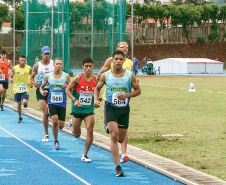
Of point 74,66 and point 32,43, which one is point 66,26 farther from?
point 74,66

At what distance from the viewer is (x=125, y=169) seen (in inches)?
306

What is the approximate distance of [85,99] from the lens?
28.5 ft

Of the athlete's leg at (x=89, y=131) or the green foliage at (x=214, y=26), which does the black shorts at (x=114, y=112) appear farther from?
the green foliage at (x=214, y=26)

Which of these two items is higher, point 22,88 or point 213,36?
point 213,36

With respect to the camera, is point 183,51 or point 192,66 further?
point 183,51

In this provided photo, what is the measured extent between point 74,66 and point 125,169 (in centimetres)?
4121

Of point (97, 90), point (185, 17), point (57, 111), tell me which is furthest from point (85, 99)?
point (185, 17)

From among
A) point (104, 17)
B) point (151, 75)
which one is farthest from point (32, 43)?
point (151, 75)

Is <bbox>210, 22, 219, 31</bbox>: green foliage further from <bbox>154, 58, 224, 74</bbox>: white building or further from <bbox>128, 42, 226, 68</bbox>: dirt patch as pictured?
<bbox>154, 58, 224, 74</bbox>: white building

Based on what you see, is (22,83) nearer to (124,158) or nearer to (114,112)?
(124,158)

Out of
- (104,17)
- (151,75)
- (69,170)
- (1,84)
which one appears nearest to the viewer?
(69,170)

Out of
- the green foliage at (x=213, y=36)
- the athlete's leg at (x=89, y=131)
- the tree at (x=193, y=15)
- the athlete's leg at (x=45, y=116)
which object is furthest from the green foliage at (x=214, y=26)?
the athlete's leg at (x=89, y=131)

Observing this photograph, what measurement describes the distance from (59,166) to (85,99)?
52.2 inches

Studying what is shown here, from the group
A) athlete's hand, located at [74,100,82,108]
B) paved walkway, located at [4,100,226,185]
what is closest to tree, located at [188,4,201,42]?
paved walkway, located at [4,100,226,185]
